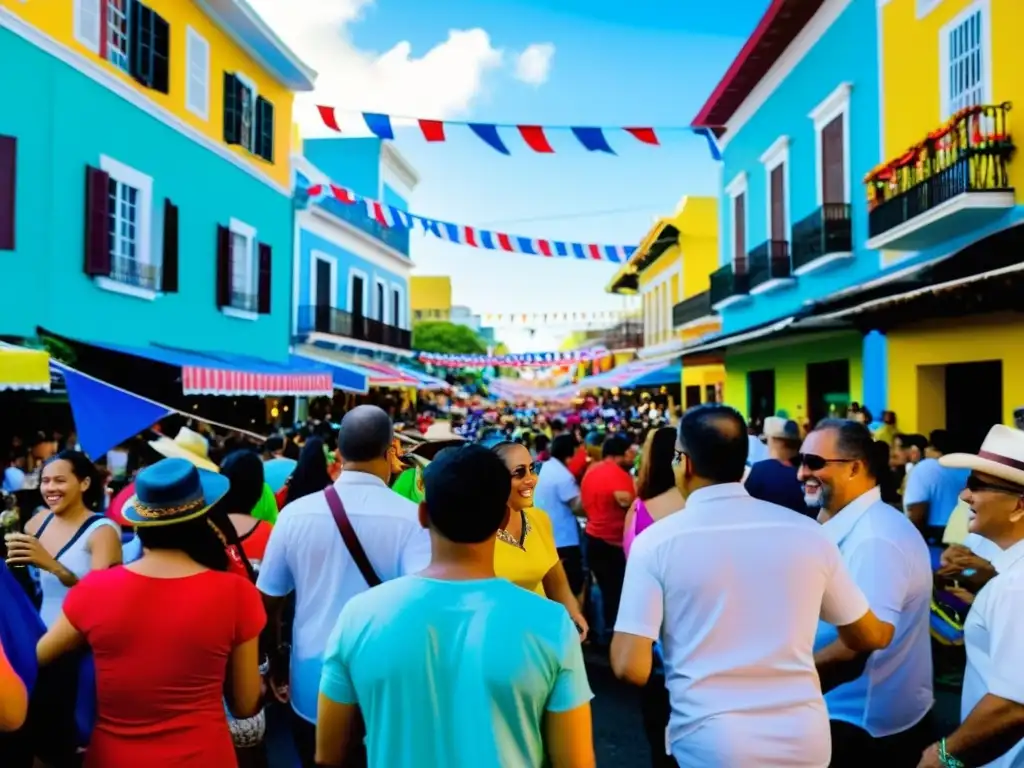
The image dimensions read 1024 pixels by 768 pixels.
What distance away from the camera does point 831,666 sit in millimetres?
2549

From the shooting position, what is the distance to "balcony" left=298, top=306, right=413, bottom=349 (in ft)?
65.6

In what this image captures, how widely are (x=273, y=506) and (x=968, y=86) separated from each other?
28.8 feet

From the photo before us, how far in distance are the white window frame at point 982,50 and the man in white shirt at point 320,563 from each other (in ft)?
28.5

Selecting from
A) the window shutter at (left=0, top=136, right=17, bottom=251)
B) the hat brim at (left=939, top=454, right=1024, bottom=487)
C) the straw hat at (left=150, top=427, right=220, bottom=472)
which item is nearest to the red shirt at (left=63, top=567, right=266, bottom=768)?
the hat brim at (left=939, top=454, right=1024, bottom=487)

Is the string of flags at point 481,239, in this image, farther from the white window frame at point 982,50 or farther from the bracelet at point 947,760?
the bracelet at point 947,760

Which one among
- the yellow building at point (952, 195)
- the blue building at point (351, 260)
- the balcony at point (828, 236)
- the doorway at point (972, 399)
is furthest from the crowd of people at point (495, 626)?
the blue building at point (351, 260)

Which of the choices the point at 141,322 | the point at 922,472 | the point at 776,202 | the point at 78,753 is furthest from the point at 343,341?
the point at 78,753

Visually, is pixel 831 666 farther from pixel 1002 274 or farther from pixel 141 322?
pixel 141 322

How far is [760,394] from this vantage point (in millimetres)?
17812

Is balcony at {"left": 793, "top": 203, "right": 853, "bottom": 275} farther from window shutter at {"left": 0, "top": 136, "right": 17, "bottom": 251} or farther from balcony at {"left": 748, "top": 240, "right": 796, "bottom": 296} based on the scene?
window shutter at {"left": 0, "top": 136, "right": 17, "bottom": 251}

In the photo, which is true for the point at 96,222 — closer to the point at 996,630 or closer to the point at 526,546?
the point at 526,546

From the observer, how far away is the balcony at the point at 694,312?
19797 mm

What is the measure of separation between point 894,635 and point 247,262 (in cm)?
1575

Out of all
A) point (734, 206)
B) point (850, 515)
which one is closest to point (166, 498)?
point (850, 515)
